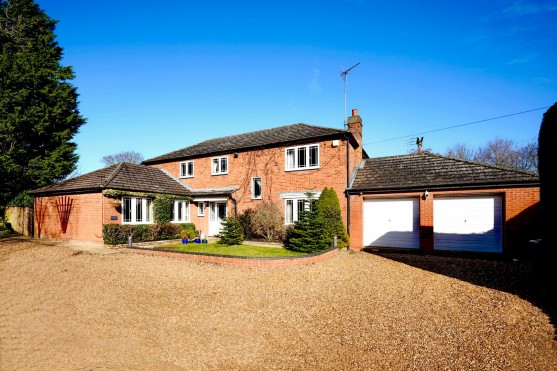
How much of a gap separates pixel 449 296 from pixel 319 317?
3876mm

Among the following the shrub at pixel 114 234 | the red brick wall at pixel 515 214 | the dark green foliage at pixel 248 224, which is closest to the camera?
the red brick wall at pixel 515 214

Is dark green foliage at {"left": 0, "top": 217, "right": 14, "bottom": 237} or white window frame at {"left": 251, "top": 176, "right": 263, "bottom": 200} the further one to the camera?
dark green foliage at {"left": 0, "top": 217, "right": 14, "bottom": 237}

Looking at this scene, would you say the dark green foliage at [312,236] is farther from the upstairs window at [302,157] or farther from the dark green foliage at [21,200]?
the dark green foliage at [21,200]

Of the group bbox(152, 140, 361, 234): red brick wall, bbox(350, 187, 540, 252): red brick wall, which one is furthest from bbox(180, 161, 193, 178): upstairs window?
bbox(350, 187, 540, 252): red brick wall

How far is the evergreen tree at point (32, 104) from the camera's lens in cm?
2320

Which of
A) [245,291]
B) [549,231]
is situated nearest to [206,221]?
[245,291]

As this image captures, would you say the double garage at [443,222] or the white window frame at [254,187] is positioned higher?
the white window frame at [254,187]

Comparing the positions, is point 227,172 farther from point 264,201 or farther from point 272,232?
point 272,232

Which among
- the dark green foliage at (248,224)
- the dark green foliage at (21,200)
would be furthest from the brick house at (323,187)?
the dark green foliage at (21,200)

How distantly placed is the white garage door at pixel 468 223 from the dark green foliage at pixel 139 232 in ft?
53.6

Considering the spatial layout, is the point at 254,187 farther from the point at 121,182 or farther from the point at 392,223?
the point at 392,223

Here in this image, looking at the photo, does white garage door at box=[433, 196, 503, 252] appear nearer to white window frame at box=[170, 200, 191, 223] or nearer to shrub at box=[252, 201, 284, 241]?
shrub at box=[252, 201, 284, 241]

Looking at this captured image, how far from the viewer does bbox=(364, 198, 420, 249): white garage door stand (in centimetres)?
1505

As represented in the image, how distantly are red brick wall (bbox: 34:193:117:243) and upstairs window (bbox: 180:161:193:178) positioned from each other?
7.89 metres
